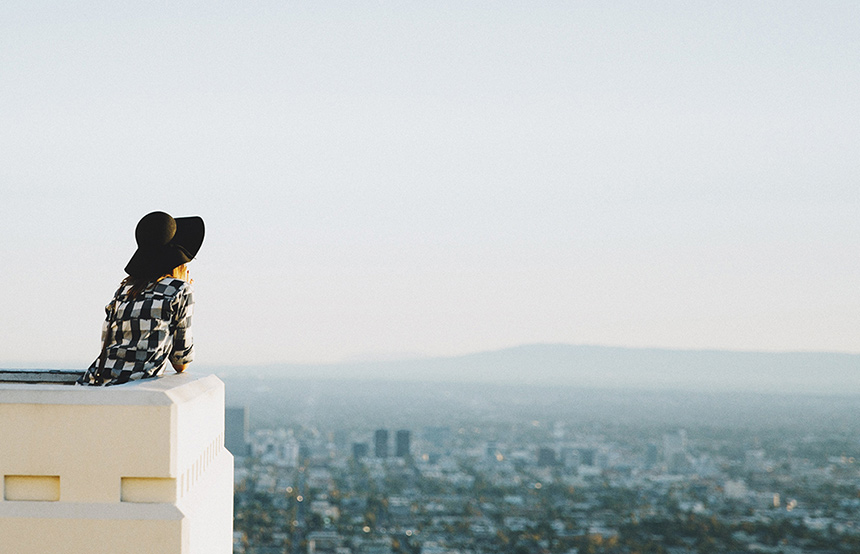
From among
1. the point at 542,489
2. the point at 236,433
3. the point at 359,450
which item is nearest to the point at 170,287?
the point at 236,433

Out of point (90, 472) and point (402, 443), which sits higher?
point (90, 472)

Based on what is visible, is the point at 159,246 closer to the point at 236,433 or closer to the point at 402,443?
the point at 236,433

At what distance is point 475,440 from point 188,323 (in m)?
29.7

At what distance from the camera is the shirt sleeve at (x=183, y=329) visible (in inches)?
100

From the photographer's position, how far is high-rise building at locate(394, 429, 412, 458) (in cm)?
2760

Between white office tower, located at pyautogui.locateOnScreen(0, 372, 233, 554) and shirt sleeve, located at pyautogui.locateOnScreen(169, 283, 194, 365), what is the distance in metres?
0.62

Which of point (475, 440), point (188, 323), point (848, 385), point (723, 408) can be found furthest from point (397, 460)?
point (848, 385)

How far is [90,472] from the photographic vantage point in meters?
1.90

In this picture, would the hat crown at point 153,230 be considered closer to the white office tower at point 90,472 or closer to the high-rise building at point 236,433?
the white office tower at point 90,472

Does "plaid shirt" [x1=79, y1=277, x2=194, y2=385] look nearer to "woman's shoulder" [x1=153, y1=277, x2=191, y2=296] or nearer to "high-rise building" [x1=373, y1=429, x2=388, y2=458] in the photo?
"woman's shoulder" [x1=153, y1=277, x2=191, y2=296]

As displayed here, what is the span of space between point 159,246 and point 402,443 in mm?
26323

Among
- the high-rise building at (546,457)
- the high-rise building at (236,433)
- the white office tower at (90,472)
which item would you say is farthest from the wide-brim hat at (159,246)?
the high-rise building at (546,457)

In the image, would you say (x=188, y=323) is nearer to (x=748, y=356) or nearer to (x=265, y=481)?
(x=265, y=481)

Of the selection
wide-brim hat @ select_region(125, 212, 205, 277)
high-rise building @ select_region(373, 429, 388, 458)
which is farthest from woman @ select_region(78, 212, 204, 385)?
high-rise building @ select_region(373, 429, 388, 458)
